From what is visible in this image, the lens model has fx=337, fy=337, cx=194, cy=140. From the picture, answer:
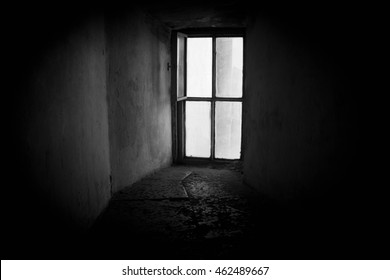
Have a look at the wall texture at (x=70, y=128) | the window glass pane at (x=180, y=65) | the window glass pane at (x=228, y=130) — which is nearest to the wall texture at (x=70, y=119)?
the wall texture at (x=70, y=128)

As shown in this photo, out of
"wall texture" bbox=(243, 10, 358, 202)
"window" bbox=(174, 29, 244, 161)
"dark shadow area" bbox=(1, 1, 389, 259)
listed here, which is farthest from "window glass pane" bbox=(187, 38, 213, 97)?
"dark shadow area" bbox=(1, 1, 389, 259)

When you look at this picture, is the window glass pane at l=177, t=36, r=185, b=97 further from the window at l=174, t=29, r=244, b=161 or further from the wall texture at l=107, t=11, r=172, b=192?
the wall texture at l=107, t=11, r=172, b=192

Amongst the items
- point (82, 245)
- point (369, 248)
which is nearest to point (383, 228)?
point (369, 248)

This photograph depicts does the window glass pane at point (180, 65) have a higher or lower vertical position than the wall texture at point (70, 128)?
higher

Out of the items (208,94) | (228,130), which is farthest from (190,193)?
(208,94)

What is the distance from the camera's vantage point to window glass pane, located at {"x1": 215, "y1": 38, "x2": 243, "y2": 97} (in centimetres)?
469

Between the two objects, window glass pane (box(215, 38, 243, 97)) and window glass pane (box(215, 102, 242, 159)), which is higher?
window glass pane (box(215, 38, 243, 97))

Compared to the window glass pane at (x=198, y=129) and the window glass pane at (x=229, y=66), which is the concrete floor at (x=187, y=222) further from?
the window glass pane at (x=229, y=66)

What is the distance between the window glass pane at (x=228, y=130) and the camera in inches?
191

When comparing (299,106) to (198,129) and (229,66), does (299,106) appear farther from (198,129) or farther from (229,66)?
(198,129)

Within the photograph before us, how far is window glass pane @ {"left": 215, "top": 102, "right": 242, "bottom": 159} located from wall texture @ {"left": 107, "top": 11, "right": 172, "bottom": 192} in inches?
30.4

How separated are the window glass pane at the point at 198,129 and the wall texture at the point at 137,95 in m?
0.44

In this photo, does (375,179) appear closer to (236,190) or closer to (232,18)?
(236,190)

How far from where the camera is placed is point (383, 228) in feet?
5.91
